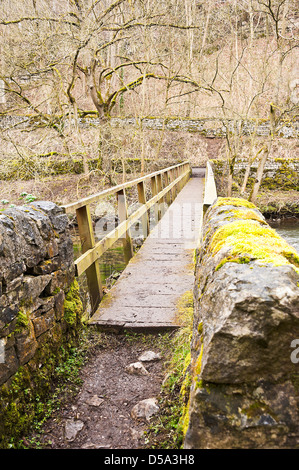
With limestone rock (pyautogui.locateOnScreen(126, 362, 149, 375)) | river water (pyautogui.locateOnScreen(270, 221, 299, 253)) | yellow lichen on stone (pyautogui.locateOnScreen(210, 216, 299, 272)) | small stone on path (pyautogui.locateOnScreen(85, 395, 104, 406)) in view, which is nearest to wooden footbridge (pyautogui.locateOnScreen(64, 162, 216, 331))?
limestone rock (pyautogui.locateOnScreen(126, 362, 149, 375))

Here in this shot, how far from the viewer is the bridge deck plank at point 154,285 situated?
12.3 ft

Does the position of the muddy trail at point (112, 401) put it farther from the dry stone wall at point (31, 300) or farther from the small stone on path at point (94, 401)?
the dry stone wall at point (31, 300)

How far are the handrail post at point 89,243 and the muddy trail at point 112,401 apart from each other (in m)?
0.92

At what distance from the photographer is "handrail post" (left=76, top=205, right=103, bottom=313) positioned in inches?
157

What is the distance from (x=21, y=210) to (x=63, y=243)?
69cm

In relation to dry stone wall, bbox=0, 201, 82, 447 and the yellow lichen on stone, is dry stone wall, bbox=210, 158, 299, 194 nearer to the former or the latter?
dry stone wall, bbox=0, 201, 82, 447

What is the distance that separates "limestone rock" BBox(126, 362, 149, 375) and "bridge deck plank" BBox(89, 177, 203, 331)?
58 centimetres

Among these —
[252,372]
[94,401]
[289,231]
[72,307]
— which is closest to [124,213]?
[72,307]

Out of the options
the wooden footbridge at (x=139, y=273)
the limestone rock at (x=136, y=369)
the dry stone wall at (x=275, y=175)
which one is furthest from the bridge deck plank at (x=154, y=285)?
the dry stone wall at (x=275, y=175)

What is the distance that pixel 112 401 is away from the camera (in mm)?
2654

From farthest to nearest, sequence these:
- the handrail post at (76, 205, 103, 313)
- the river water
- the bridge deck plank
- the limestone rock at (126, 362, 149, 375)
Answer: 1. the river water
2. the handrail post at (76, 205, 103, 313)
3. the bridge deck plank
4. the limestone rock at (126, 362, 149, 375)

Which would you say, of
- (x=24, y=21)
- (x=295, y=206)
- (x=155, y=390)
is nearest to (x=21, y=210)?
(x=155, y=390)

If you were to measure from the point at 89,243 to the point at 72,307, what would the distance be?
3.34 feet

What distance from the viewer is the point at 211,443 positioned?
1.37m
